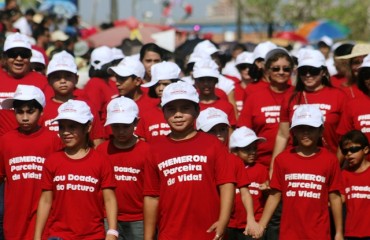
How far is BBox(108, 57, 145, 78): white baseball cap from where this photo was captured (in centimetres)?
1232

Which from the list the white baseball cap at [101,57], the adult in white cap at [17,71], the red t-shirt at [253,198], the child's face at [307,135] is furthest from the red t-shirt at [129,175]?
the white baseball cap at [101,57]

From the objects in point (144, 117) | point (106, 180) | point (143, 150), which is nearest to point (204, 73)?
point (144, 117)

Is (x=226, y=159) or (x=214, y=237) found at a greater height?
(x=226, y=159)

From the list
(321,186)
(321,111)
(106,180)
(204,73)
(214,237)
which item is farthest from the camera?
(204,73)

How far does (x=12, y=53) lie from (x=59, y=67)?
622 mm

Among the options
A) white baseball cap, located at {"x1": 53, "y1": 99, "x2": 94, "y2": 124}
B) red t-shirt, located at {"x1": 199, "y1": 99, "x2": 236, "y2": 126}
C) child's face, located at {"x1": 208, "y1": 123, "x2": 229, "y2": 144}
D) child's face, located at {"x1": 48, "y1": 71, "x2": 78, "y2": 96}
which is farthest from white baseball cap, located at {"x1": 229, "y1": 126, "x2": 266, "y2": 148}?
white baseball cap, located at {"x1": 53, "y1": 99, "x2": 94, "y2": 124}

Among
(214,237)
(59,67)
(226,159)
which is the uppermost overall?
(59,67)

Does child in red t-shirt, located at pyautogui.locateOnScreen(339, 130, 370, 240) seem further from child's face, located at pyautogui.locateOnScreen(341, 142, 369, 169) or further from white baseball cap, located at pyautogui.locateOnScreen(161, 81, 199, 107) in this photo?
white baseball cap, located at pyautogui.locateOnScreen(161, 81, 199, 107)

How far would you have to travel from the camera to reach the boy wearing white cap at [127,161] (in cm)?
1068

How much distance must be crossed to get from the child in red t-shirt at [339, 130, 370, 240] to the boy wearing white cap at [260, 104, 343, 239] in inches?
20.5

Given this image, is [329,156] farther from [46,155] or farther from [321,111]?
[46,155]

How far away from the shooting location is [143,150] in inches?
423

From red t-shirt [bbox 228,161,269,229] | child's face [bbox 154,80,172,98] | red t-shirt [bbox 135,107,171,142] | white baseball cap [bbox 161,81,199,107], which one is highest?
child's face [bbox 154,80,172,98]

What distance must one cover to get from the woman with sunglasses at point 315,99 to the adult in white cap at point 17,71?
99.7 inches
